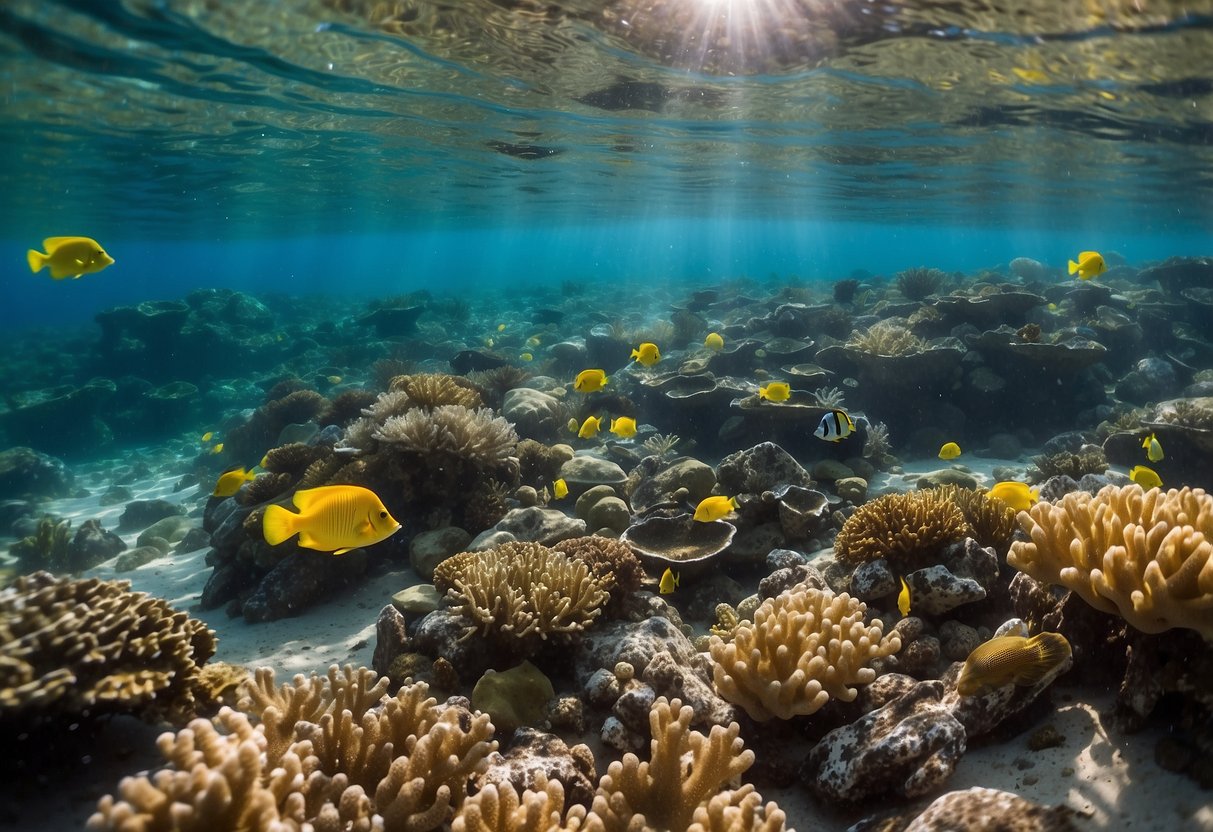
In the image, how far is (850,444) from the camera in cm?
1006

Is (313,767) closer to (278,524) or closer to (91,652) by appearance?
(91,652)

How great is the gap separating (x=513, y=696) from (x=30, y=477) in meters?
19.9

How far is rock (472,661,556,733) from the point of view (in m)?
4.44

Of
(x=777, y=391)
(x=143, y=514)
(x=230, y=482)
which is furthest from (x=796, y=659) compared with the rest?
(x=143, y=514)

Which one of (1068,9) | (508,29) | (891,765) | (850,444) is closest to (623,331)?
(508,29)

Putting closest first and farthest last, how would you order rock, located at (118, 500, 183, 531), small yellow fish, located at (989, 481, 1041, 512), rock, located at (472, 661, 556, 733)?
1. rock, located at (472, 661, 556, 733)
2. small yellow fish, located at (989, 481, 1041, 512)
3. rock, located at (118, 500, 183, 531)

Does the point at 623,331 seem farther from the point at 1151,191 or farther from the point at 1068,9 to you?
the point at 1151,191

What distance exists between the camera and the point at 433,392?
9.17m

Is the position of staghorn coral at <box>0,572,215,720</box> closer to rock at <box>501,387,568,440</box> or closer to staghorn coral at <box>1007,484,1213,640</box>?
staghorn coral at <box>1007,484,1213,640</box>

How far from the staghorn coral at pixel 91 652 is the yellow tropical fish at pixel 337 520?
74 cm

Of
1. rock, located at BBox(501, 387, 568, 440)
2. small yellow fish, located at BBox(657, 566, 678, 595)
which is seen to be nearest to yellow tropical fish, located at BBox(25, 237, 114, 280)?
rock, located at BBox(501, 387, 568, 440)

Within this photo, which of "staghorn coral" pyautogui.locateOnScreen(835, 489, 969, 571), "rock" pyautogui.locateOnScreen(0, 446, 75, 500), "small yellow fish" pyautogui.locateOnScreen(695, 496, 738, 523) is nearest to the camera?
"staghorn coral" pyautogui.locateOnScreen(835, 489, 969, 571)

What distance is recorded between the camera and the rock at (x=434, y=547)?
23.7ft

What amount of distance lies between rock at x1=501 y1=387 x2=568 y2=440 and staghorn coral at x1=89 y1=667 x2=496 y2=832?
24.4 ft
